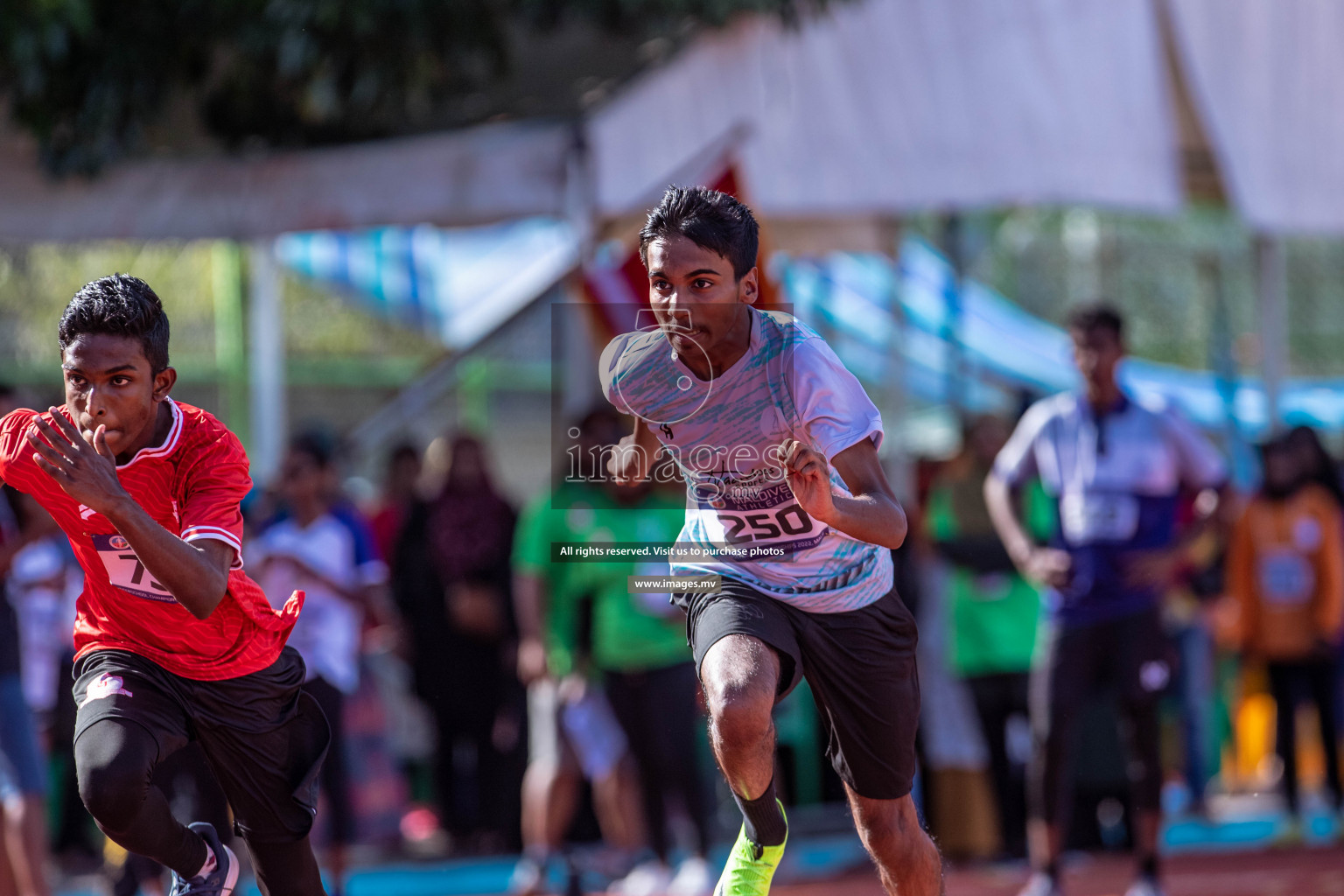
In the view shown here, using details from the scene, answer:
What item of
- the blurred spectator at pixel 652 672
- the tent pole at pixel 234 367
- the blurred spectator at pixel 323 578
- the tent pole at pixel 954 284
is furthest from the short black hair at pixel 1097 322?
the tent pole at pixel 234 367

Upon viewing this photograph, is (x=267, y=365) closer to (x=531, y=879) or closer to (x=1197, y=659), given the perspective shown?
(x=531, y=879)

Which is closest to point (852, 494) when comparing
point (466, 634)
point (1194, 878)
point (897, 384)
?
point (1194, 878)

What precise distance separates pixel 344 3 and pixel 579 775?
13.0ft

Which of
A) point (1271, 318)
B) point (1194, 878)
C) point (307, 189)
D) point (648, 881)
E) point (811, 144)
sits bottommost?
point (1194, 878)

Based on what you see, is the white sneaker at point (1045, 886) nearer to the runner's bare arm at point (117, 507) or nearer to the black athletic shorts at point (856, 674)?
the black athletic shorts at point (856, 674)

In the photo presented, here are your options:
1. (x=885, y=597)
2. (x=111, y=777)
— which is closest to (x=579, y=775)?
(x=885, y=597)

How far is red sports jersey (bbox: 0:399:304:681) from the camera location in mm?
4102

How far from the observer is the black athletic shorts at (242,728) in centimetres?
423

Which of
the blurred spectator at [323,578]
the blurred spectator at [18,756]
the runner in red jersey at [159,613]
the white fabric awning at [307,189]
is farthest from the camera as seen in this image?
the white fabric awning at [307,189]

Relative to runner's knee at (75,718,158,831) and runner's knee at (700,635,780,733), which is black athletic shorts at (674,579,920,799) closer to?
runner's knee at (700,635,780,733)

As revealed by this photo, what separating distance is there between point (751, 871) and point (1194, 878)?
4.91 m

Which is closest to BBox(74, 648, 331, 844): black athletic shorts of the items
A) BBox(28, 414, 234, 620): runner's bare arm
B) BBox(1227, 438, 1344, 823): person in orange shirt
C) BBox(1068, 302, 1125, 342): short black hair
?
BBox(28, 414, 234, 620): runner's bare arm

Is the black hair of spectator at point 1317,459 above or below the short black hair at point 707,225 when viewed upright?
below

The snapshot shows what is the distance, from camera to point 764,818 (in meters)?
4.38
